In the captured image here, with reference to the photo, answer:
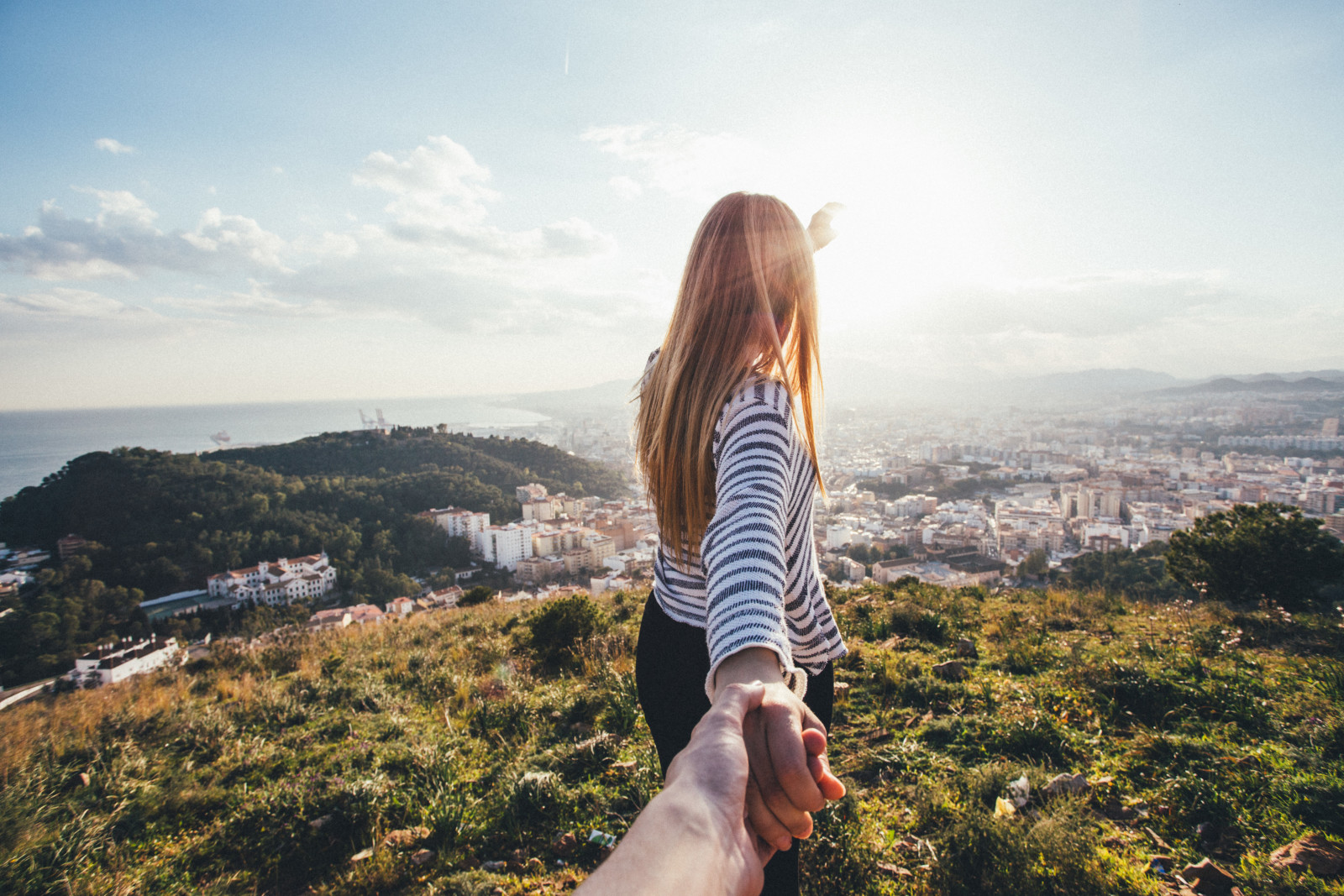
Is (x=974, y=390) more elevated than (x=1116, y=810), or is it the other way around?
(x=974, y=390)

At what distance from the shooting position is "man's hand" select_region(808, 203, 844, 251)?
1.22 m

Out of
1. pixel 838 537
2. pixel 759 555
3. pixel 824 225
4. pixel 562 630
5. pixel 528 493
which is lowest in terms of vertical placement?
pixel 838 537

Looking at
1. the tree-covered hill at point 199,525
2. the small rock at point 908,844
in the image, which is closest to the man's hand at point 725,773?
the small rock at point 908,844

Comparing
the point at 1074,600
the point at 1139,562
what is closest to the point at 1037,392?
the point at 1139,562

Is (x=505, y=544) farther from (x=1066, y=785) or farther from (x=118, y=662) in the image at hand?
(x=1066, y=785)

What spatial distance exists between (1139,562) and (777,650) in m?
16.9

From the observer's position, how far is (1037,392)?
74250 millimetres

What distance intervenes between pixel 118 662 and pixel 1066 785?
676 inches

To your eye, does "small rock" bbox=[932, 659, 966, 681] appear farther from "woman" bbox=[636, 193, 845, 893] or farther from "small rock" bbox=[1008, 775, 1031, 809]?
"woman" bbox=[636, 193, 845, 893]

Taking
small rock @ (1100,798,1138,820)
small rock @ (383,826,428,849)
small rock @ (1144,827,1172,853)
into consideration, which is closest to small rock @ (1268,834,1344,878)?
small rock @ (1144,827,1172,853)

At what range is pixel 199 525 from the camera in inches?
959

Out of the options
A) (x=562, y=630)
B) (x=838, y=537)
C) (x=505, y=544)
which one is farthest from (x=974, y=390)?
(x=562, y=630)

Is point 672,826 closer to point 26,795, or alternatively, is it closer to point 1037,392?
point 26,795

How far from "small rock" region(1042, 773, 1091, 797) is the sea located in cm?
4248
